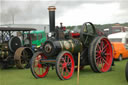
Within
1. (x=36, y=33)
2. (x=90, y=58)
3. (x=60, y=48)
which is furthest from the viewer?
(x=36, y=33)

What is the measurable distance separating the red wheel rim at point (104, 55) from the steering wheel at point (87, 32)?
0.41 m

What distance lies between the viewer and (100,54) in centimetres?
714

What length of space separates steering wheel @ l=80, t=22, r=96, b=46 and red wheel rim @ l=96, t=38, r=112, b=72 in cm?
41

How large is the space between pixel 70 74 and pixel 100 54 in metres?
1.68

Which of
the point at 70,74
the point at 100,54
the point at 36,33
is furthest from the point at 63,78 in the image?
the point at 36,33

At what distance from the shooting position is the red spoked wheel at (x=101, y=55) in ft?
22.0

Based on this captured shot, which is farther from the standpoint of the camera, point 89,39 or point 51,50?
point 89,39

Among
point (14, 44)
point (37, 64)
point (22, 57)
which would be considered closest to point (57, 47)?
point (37, 64)

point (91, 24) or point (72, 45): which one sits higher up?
point (91, 24)

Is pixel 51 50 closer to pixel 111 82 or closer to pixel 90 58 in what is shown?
pixel 90 58

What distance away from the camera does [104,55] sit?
7352 millimetres

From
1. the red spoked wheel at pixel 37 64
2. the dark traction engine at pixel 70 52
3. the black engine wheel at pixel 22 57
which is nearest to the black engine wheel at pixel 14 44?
the black engine wheel at pixel 22 57

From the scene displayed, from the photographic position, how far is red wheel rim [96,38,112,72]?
7147mm

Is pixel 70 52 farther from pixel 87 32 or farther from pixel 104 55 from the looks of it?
pixel 104 55
